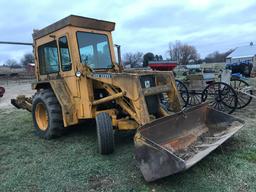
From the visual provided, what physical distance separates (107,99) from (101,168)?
52.5 inches

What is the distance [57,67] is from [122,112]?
185cm

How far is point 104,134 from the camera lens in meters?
4.15

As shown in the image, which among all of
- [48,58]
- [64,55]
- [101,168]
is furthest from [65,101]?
[101,168]

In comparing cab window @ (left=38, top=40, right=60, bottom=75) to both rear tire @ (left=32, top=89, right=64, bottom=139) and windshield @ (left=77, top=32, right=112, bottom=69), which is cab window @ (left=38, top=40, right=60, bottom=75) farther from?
Result: windshield @ (left=77, top=32, right=112, bottom=69)

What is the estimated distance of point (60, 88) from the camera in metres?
5.29

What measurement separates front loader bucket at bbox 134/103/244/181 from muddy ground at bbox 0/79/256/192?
227mm

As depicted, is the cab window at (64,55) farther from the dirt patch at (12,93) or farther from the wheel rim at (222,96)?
the dirt patch at (12,93)

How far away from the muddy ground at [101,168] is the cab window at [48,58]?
64.3 inches

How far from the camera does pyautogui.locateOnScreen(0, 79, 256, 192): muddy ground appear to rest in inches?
129

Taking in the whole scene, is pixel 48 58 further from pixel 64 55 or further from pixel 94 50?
pixel 94 50

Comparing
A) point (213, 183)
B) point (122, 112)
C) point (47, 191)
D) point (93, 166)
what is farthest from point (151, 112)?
point (47, 191)

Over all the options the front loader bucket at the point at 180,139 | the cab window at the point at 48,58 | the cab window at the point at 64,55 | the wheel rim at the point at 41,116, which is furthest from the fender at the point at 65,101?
the front loader bucket at the point at 180,139

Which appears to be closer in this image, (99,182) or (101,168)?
(99,182)

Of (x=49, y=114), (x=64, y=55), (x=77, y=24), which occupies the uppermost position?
(x=77, y=24)
